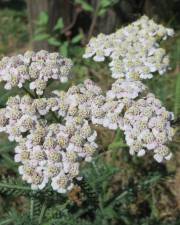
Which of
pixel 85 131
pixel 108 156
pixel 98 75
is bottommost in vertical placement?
pixel 85 131

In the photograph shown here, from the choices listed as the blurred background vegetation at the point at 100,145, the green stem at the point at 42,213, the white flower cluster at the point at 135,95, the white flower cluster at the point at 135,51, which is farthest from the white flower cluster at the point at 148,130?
the green stem at the point at 42,213

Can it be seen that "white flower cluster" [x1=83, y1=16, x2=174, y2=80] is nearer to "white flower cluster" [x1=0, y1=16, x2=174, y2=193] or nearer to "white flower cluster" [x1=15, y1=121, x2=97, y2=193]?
"white flower cluster" [x1=0, y1=16, x2=174, y2=193]

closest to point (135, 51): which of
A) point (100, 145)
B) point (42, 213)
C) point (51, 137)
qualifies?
point (51, 137)

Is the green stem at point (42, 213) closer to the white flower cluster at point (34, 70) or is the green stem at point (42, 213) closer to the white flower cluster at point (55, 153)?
the white flower cluster at point (55, 153)

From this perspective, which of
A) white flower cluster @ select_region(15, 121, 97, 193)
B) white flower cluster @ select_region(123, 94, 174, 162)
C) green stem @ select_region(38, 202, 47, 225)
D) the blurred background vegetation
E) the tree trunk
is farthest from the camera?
the tree trunk

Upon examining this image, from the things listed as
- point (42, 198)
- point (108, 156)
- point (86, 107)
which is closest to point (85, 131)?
point (86, 107)

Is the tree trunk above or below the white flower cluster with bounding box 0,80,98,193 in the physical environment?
above

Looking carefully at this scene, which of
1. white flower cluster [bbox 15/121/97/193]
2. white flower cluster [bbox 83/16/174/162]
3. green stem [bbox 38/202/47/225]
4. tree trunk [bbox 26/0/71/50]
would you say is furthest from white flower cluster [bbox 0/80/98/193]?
tree trunk [bbox 26/0/71/50]

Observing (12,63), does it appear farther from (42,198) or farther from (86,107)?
(42,198)
